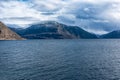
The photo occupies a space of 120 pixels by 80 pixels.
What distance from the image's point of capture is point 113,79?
70.9 meters

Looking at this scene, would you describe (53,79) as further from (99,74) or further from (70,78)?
(99,74)

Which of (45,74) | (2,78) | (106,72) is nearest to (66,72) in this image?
(45,74)

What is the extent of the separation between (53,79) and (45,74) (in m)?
7.77

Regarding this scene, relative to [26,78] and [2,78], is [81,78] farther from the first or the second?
[2,78]

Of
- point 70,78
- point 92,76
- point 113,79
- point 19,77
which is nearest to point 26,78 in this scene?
point 19,77

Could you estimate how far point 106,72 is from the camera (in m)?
82.1

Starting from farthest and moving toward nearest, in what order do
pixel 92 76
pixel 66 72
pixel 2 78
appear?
pixel 66 72, pixel 92 76, pixel 2 78

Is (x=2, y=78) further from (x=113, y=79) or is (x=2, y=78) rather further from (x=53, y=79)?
(x=113, y=79)

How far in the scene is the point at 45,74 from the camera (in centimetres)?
7719

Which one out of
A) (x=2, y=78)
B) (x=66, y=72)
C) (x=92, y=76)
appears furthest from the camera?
(x=66, y=72)

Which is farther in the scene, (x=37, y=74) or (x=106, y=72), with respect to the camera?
(x=106, y=72)

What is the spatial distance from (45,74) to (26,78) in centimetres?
924

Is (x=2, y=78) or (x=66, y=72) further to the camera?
(x=66, y=72)

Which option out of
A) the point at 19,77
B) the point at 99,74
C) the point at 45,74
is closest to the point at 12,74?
the point at 19,77
